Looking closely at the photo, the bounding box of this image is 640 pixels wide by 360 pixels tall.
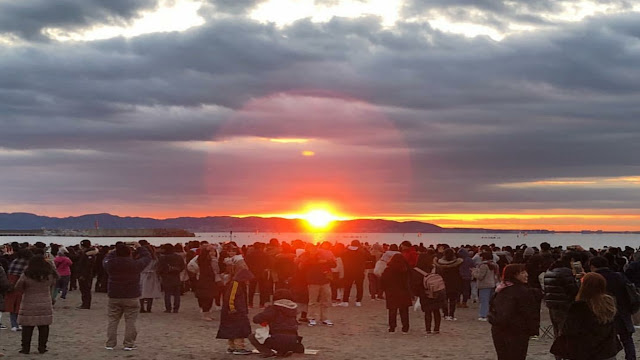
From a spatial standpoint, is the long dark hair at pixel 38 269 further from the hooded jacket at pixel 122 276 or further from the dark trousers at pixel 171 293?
the dark trousers at pixel 171 293

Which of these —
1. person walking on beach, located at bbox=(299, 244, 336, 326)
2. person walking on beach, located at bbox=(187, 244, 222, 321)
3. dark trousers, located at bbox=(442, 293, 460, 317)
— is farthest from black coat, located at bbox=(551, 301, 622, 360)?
person walking on beach, located at bbox=(187, 244, 222, 321)

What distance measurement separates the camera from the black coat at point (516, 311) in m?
8.99

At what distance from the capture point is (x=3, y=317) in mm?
18469

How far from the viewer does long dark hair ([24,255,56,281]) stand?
41.6 ft

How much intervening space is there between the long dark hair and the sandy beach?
154 centimetres

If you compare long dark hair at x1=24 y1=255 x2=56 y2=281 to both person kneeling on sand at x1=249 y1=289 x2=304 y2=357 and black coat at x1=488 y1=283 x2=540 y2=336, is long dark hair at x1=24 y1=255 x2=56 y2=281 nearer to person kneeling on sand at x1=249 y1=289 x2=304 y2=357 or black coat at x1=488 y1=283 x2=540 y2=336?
person kneeling on sand at x1=249 y1=289 x2=304 y2=357

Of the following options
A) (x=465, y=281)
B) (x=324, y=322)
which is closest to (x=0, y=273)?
(x=324, y=322)

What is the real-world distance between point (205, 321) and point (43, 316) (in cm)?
696

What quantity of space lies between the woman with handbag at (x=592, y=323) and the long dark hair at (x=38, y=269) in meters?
8.82

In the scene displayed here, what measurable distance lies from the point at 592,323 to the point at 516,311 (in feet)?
3.66

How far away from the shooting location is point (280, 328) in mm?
13367

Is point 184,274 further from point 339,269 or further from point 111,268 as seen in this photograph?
point 111,268

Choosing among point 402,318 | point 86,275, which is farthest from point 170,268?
point 402,318

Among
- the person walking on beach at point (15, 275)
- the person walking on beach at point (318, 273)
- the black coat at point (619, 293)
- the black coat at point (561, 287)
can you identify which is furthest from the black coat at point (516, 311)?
the person walking on beach at point (15, 275)
